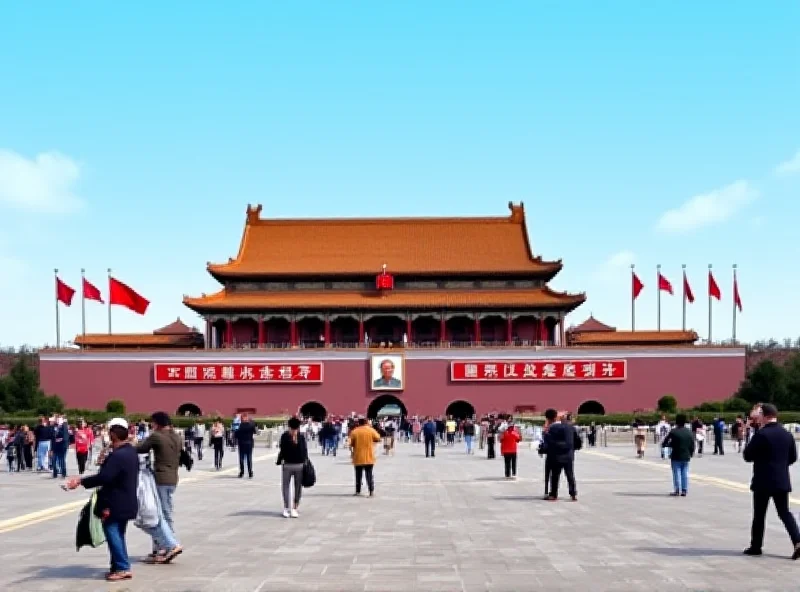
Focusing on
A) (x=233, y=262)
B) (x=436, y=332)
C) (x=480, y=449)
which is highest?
(x=233, y=262)


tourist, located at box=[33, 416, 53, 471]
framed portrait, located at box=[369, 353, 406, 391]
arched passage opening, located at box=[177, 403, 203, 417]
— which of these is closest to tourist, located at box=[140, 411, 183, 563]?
tourist, located at box=[33, 416, 53, 471]

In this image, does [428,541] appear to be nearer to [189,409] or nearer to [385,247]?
[189,409]

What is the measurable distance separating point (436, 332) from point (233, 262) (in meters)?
11.8

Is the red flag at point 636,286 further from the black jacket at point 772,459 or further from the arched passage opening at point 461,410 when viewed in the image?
the black jacket at point 772,459

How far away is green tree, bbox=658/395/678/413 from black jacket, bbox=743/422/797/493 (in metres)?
41.0

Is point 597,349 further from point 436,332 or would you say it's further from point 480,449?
point 480,449

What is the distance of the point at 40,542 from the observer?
1075 cm

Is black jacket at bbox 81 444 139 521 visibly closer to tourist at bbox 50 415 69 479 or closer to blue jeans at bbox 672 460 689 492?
blue jeans at bbox 672 460 689 492

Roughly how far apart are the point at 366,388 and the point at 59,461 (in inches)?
1291

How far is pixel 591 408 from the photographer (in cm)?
5353

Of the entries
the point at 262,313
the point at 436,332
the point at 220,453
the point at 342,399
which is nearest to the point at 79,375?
the point at 262,313

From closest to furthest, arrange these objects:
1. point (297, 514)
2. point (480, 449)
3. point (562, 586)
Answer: point (562, 586), point (297, 514), point (480, 449)

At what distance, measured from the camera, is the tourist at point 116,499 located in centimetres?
851

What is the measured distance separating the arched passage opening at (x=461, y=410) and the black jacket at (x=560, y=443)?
39255mm
